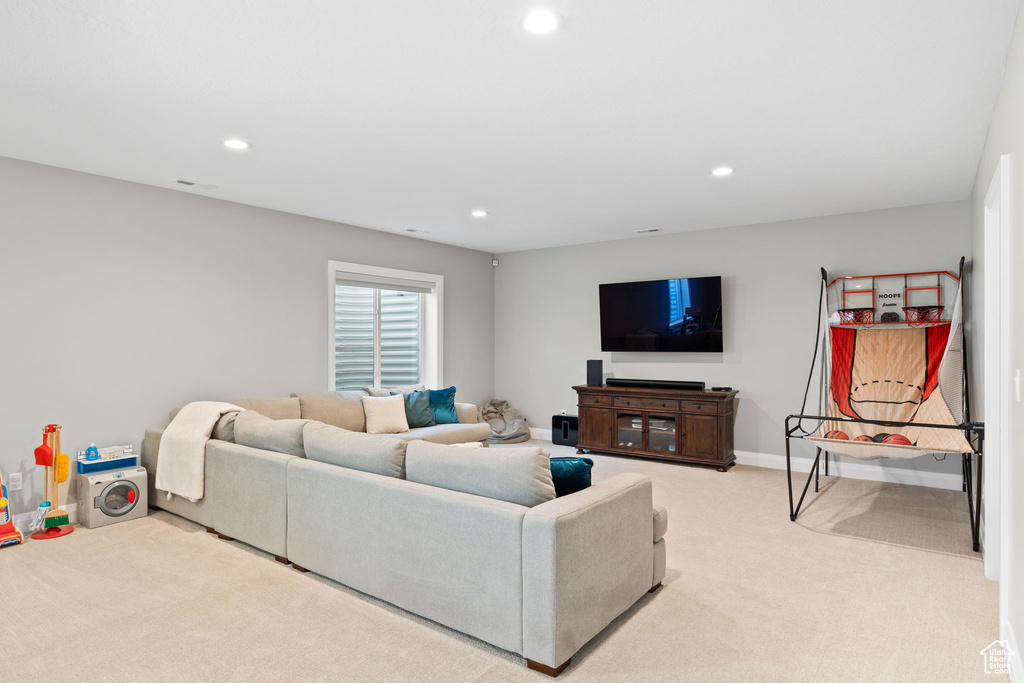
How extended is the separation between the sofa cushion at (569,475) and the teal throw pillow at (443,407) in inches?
127

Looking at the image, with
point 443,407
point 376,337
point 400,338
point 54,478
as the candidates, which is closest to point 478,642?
point 54,478

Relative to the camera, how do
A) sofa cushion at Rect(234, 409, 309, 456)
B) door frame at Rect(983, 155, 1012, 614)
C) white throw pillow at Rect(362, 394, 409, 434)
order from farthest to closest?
white throw pillow at Rect(362, 394, 409, 434), sofa cushion at Rect(234, 409, 309, 456), door frame at Rect(983, 155, 1012, 614)

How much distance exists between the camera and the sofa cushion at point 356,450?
113 inches

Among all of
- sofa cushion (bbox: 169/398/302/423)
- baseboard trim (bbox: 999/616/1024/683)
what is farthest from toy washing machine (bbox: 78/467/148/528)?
baseboard trim (bbox: 999/616/1024/683)

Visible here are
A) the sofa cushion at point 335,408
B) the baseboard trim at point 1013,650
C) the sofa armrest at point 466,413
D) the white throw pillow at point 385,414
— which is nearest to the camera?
the baseboard trim at point 1013,650

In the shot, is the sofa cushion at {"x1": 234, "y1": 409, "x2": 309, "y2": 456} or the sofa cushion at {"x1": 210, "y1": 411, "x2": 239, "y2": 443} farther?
the sofa cushion at {"x1": 210, "y1": 411, "x2": 239, "y2": 443}

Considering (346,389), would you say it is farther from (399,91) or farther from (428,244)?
(399,91)

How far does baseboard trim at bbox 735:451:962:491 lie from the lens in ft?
16.2

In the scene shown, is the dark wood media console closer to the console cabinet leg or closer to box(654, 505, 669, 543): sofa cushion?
box(654, 505, 669, 543): sofa cushion

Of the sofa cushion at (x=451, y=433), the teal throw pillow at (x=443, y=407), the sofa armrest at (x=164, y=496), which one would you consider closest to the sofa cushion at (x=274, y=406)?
the sofa armrest at (x=164, y=496)

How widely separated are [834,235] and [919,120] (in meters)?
2.43

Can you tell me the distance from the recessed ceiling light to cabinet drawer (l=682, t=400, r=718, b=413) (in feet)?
13.7

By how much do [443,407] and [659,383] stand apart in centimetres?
216

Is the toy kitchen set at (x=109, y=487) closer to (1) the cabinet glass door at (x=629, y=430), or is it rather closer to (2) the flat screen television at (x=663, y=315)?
(1) the cabinet glass door at (x=629, y=430)
